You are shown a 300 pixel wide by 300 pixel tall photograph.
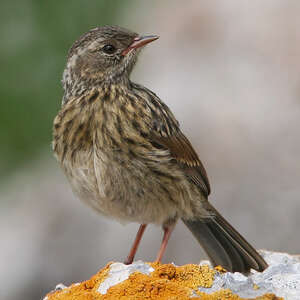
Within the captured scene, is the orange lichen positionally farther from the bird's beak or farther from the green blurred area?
the green blurred area

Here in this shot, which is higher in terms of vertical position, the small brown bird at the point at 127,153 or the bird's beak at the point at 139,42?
the bird's beak at the point at 139,42

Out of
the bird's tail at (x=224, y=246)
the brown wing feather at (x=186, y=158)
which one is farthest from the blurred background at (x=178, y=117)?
the brown wing feather at (x=186, y=158)

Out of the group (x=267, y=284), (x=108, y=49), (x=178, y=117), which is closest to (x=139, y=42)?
(x=108, y=49)

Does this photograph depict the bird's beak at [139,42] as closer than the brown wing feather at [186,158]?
No

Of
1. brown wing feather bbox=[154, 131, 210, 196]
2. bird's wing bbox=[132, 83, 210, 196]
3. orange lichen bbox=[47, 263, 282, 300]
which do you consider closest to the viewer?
orange lichen bbox=[47, 263, 282, 300]

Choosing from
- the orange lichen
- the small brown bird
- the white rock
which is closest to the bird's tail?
the small brown bird

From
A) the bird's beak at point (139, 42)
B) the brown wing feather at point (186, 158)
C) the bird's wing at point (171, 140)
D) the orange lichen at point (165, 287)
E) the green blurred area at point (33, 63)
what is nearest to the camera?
the orange lichen at point (165, 287)

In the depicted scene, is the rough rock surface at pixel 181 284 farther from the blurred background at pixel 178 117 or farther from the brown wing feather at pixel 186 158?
the blurred background at pixel 178 117
